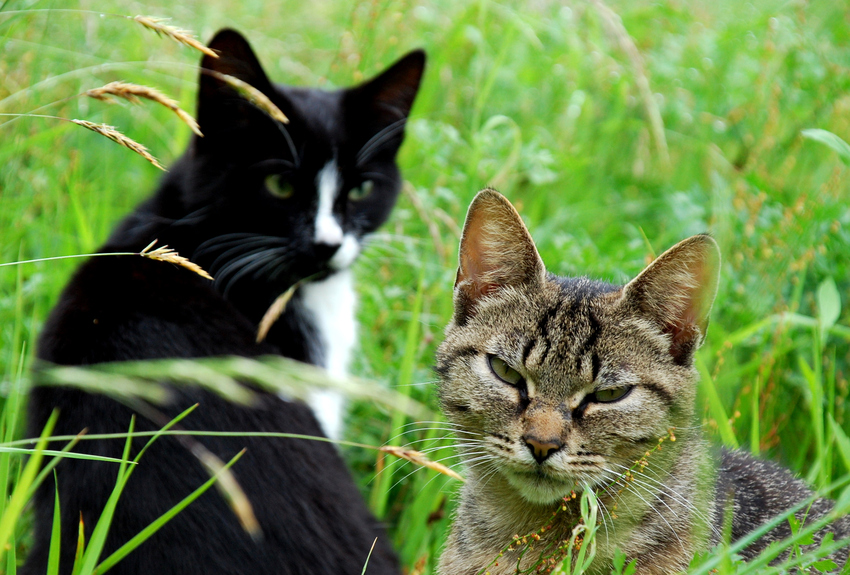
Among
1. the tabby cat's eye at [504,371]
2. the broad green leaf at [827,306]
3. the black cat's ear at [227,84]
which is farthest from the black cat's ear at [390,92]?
the broad green leaf at [827,306]

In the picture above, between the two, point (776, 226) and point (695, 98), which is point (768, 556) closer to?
point (776, 226)

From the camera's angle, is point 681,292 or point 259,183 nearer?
point 681,292

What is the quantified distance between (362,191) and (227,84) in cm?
76

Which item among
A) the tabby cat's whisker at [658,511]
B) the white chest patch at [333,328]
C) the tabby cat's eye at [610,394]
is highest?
the tabby cat's eye at [610,394]

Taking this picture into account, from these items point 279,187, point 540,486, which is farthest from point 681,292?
point 279,187

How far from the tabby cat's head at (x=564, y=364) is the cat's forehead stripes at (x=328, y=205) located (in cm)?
103

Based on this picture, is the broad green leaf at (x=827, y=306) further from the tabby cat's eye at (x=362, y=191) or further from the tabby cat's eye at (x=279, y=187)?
the tabby cat's eye at (x=279, y=187)

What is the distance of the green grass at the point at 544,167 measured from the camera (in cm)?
284

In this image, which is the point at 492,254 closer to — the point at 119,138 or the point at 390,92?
the point at 119,138

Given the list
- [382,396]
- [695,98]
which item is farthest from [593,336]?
[695,98]

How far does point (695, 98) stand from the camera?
15.8ft

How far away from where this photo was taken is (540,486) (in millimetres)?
1872

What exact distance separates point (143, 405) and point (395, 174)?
182 centimetres

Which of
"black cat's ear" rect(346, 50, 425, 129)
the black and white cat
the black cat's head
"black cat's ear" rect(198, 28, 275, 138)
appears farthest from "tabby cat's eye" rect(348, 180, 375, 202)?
"black cat's ear" rect(198, 28, 275, 138)
